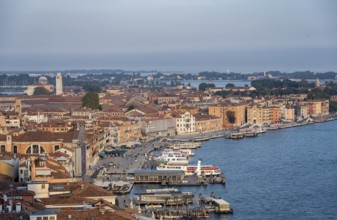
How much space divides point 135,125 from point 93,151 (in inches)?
251

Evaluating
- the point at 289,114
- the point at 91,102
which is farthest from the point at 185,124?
the point at 289,114

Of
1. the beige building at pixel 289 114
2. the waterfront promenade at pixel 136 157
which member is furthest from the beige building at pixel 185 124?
the beige building at pixel 289 114

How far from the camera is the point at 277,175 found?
14.0 meters

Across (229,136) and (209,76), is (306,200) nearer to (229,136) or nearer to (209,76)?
(229,136)

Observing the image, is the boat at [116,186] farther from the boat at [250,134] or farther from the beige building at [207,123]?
the beige building at [207,123]

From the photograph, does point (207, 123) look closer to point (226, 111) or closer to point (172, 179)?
point (226, 111)

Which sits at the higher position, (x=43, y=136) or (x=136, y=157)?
(x=43, y=136)

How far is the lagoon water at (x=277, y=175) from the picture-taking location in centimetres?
1055

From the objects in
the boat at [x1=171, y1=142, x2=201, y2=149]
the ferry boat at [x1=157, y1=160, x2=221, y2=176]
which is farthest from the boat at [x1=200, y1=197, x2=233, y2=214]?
the boat at [x1=171, y1=142, x2=201, y2=149]

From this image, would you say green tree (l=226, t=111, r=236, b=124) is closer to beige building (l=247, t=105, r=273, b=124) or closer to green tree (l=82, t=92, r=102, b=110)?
beige building (l=247, t=105, r=273, b=124)

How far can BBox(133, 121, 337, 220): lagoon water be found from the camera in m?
10.6

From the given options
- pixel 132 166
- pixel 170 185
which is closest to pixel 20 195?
pixel 170 185

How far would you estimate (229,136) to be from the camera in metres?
23.2

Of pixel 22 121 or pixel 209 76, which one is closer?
pixel 22 121
